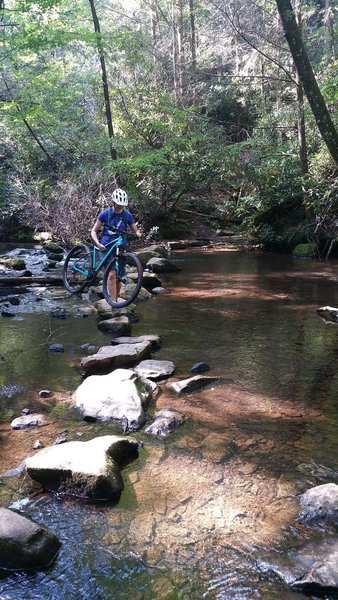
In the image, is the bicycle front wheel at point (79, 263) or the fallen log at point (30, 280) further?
the fallen log at point (30, 280)

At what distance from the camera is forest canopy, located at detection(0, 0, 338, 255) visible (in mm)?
16219

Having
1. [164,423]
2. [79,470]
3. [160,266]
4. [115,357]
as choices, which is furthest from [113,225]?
[160,266]

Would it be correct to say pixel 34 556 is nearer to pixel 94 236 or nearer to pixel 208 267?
pixel 94 236

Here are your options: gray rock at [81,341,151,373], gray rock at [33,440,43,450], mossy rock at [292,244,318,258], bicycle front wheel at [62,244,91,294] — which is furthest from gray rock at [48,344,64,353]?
mossy rock at [292,244,318,258]

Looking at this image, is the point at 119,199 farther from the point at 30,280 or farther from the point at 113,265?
the point at 30,280

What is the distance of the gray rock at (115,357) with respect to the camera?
5.35 meters

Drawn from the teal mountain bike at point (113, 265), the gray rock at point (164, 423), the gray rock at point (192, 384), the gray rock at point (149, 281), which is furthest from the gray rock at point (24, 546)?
the gray rock at point (149, 281)

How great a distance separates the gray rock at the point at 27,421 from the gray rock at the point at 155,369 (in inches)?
50.8

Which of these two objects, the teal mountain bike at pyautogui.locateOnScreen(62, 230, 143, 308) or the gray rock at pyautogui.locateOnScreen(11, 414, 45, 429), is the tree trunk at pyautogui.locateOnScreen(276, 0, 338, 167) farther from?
the gray rock at pyautogui.locateOnScreen(11, 414, 45, 429)

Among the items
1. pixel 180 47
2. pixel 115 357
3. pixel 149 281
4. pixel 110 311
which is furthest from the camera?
pixel 180 47

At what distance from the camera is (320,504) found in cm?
282

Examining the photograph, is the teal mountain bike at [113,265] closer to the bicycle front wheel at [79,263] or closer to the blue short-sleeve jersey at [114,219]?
the bicycle front wheel at [79,263]

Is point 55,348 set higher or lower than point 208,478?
higher

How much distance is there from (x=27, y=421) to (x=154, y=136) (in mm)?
18947
